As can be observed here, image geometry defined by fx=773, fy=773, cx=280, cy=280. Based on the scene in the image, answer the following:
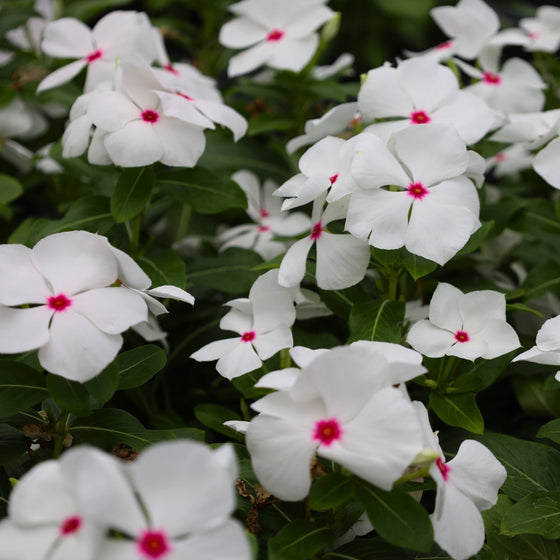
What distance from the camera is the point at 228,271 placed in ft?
4.39

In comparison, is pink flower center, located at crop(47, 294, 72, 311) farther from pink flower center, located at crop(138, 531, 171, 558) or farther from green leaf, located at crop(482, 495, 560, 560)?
green leaf, located at crop(482, 495, 560, 560)

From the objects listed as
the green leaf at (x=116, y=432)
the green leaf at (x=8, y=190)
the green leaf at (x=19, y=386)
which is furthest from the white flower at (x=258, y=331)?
the green leaf at (x=8, y=190)

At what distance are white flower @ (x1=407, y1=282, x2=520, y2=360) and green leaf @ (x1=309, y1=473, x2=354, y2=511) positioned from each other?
0.25 m

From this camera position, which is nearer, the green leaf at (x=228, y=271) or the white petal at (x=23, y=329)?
the white petal at (x=23, y=329)

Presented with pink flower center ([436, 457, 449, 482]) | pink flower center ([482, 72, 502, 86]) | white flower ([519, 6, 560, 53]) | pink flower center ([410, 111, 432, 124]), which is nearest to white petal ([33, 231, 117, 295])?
pink flower center ([436, 457, 449, 482])

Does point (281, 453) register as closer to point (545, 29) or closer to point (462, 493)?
point (462, 493)

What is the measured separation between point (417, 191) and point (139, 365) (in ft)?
1.39

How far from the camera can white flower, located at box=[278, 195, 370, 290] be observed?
1033mm

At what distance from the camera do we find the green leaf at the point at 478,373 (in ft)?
3.50

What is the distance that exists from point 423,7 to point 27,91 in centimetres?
143

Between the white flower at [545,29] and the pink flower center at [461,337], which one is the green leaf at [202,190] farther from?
the white flower at [545,29]

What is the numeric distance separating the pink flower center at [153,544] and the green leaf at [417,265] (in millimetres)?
514

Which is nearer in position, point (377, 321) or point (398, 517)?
point (398, 517)

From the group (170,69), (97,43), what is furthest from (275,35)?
(97,43)
